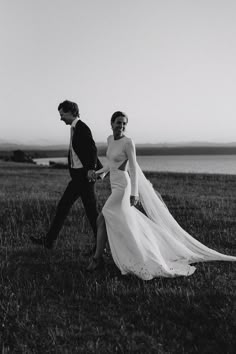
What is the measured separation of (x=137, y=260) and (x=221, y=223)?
5.02m

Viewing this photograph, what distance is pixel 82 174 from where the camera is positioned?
772 centimetres

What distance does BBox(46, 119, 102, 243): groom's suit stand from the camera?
7582 mm

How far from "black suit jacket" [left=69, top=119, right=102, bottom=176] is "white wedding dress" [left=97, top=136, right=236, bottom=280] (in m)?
0.56

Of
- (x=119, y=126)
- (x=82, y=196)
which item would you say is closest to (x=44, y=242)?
(x=82, y=196)

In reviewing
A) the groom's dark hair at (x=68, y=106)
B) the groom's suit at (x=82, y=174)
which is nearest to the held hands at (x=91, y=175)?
the groom's suit at (x=82, y=174)

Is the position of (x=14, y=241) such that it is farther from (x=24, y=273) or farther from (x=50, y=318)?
(x=50, y=318)

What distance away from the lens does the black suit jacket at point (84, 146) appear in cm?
756

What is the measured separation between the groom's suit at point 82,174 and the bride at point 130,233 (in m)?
0.66

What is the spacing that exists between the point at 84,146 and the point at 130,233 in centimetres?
211

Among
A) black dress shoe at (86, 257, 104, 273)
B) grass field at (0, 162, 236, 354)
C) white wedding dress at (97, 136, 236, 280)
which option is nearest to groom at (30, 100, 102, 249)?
white wedding dress at (97, 136, 236, 280)

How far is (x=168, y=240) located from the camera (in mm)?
7105

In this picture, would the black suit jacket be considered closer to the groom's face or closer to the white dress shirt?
the white dress shirt

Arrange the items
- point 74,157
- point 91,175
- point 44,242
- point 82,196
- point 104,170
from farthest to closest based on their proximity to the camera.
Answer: point 44,242 → point 82,196 → point 74,157 → point 91,175 → point 104,170

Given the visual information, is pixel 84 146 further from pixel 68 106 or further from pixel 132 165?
pixel 132 165
